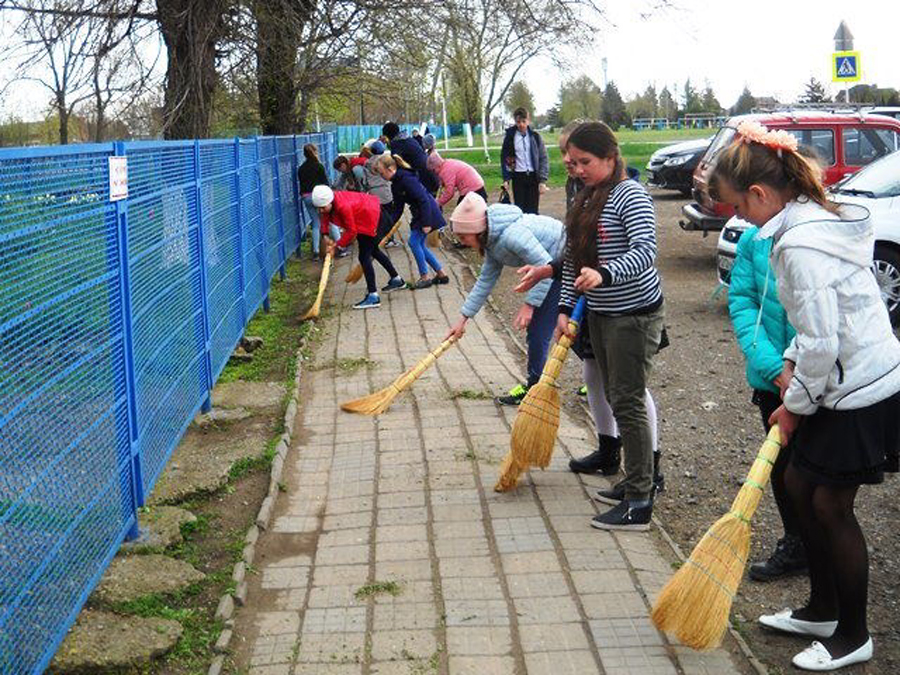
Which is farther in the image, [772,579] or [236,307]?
[236,307]

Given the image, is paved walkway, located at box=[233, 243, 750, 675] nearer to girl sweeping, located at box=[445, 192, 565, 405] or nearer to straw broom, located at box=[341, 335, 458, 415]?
straw broom, located at box=[341, 335, 458, 415]

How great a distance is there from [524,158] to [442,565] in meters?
11.4

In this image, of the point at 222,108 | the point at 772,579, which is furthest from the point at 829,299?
the point at 222,108

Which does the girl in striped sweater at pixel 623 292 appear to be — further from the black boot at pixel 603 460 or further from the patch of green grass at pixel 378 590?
the patch of green grass at pixel 378 590

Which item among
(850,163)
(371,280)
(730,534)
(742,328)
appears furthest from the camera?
(850,163)

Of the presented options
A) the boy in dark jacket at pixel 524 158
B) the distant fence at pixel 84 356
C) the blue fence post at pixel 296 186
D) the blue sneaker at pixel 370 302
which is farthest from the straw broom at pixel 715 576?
the blue fence post at pixel 296 186

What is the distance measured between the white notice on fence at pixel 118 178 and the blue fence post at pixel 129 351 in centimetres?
3

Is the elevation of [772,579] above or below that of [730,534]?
below

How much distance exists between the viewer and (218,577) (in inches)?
196

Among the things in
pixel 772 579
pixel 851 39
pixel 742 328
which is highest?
pixel 851 39

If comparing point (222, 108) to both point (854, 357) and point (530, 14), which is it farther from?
point (854, 357)

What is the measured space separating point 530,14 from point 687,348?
656 cm

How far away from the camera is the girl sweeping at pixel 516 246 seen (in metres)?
6.38

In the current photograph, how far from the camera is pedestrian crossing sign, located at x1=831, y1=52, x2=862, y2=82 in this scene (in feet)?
68.6
